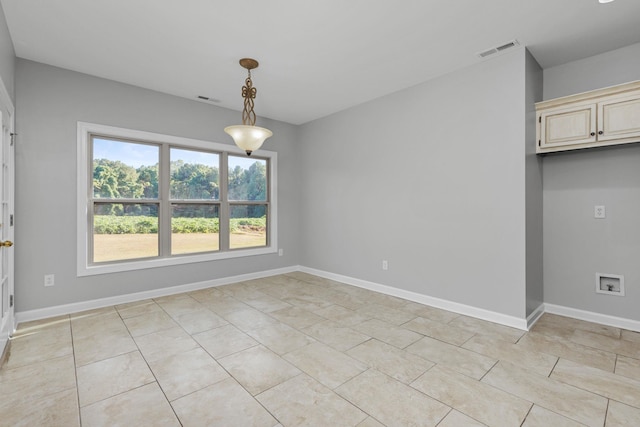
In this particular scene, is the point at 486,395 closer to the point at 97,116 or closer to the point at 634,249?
the point at 634,249

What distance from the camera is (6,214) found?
8.99 feet

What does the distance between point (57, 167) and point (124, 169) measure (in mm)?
669

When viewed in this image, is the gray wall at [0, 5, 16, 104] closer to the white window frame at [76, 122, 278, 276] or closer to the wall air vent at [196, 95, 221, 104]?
the white window frame at [76, 122, 278, 276]

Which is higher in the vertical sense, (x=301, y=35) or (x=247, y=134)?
(x=301, y=35)

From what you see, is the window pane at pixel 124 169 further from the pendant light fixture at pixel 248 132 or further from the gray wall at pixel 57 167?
the pendant light fixture at pixel 248 132

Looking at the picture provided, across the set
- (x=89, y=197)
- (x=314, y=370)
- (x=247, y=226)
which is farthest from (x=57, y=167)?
(x=314, y=370)

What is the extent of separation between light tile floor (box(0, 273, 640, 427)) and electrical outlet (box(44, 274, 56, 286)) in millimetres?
410

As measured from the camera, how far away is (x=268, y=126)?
525 centimetres

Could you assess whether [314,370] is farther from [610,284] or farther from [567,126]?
[567,126]

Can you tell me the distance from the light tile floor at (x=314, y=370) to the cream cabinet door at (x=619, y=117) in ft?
5.97

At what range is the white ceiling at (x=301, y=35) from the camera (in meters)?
2.39

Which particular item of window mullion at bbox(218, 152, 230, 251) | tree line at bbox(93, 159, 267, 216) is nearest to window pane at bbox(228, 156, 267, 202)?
tree line at bbox(93, 159, 267, 216)

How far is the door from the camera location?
98.6 inches

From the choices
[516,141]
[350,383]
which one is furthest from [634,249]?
[350,383]
